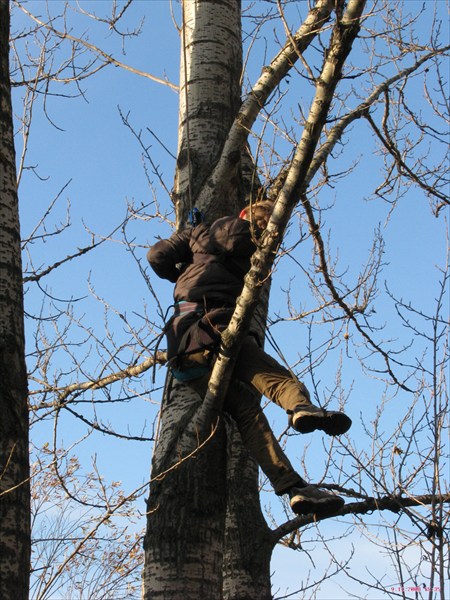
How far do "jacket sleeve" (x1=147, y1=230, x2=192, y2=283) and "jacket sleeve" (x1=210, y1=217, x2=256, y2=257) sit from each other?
10.0 inches

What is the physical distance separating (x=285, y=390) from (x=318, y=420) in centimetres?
32

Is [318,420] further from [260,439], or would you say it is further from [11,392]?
[11,392]

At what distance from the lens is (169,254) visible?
176 inches

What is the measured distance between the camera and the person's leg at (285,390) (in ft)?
12.1

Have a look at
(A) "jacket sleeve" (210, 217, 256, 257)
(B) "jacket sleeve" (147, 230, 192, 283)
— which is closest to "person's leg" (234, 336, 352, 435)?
(A) "jacket sleeve" (210, 217, 256, 257)

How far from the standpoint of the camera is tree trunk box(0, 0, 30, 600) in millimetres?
2844

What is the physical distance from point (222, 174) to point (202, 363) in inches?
48.2

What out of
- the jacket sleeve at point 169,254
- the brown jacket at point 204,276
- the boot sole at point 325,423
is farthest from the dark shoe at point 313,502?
the jacket sleeve at point 169,254

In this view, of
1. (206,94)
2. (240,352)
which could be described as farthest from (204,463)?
(206,94)

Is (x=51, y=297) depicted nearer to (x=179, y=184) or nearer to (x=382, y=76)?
(x=179, y=184)

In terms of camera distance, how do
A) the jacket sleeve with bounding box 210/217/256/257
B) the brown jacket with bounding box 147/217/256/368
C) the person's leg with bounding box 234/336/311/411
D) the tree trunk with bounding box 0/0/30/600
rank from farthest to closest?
the jacket sleeve with bounding box 210/217/256/257
the brown jacket with bounding box 147/217/256/368
the person's leg with bounding box 234/336/311/411
the tree trunk with bounding box 0/0/30/600

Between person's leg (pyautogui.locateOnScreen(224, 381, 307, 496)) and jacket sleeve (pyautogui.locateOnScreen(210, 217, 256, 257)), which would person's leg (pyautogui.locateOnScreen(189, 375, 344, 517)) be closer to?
person's leg (pyautogui.locateOnScreen(224, 381, 307, 496))

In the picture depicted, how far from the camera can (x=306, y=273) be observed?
539 cm

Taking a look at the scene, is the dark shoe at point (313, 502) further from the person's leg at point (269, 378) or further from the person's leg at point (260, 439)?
the person's leg at point (269, 378)
